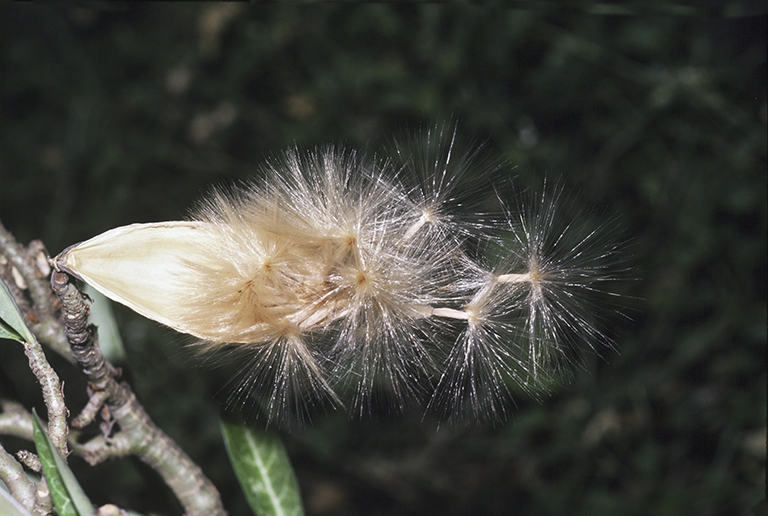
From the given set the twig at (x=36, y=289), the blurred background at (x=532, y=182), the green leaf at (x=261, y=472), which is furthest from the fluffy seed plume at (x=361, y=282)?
the blurred background at (x=532, y=182)

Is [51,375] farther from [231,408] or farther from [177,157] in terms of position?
[177,157]

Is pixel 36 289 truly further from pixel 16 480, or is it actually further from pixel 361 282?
pixel 361 282

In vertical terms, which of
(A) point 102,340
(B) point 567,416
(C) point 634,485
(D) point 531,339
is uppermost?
(B) point 567,416

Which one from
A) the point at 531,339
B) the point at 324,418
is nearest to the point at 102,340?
the point at 531,339

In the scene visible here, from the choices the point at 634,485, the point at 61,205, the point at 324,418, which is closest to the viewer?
the point at 634,485

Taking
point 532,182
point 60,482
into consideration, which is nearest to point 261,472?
point 60,482

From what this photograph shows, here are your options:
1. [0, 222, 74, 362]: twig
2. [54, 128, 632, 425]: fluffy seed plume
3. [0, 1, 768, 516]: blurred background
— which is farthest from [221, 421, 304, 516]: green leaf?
[0, 1, 768, 516]: blurred background

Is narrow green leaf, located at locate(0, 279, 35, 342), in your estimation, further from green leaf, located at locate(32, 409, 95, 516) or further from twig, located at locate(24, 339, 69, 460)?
green leaf, located at locate(32, 409, 95, 516)
